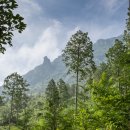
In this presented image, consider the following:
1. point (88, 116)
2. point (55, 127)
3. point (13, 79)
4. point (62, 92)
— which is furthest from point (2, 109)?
point (88, 116)

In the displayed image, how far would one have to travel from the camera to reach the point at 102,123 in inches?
727

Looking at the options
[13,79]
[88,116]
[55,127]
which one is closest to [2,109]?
[13,79]

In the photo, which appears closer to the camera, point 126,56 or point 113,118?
point 113,118

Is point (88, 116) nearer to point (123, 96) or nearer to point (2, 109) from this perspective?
point (123, 96)

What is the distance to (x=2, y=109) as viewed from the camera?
340 feet

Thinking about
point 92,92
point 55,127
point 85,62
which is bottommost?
point 55,127

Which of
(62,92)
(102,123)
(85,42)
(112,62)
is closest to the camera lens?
(102,123)

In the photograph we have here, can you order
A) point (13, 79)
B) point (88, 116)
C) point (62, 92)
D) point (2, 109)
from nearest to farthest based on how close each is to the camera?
point (88, 116), point (13, 79), point (62, 92), point (2, 109)

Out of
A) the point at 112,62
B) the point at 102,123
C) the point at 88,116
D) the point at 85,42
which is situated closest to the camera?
the point at 102,123

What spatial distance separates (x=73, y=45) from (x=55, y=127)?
2365cm

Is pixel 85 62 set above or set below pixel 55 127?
above

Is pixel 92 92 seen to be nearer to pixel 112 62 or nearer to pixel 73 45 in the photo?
pixel 73 45

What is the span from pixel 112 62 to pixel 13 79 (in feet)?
72.0

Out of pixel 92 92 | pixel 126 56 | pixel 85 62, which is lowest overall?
pixel 92 92
